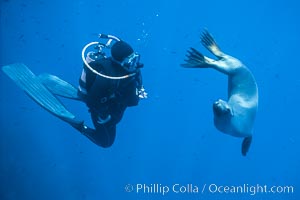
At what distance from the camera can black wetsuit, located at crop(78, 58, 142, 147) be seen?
138 inches

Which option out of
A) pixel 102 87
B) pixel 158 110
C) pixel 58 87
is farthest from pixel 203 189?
pixel 102 87

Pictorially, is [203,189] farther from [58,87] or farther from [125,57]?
[125,57]

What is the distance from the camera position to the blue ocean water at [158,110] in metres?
7.12

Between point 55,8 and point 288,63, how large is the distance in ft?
17.2

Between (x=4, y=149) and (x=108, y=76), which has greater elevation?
(x=108, y=76)

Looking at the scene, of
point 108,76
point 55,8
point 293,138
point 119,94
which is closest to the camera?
point 108,76

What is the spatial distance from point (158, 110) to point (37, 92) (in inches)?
155

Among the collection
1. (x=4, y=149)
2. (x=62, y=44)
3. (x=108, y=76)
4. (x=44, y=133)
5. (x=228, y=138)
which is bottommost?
(x=4, y=149)

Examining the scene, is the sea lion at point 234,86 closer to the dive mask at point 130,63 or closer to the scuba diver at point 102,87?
the dive mask at point 130,63

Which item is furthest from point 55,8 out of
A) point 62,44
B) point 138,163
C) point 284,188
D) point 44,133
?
point 284,188

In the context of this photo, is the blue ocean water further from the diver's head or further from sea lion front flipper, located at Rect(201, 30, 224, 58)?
→ the diver's head

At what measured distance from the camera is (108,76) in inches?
133

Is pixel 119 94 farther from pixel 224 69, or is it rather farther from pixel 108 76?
pixel 224 69

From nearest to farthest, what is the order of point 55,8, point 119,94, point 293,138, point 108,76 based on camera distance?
point 108,76
point 119,94
point 55,8
point 293,138
